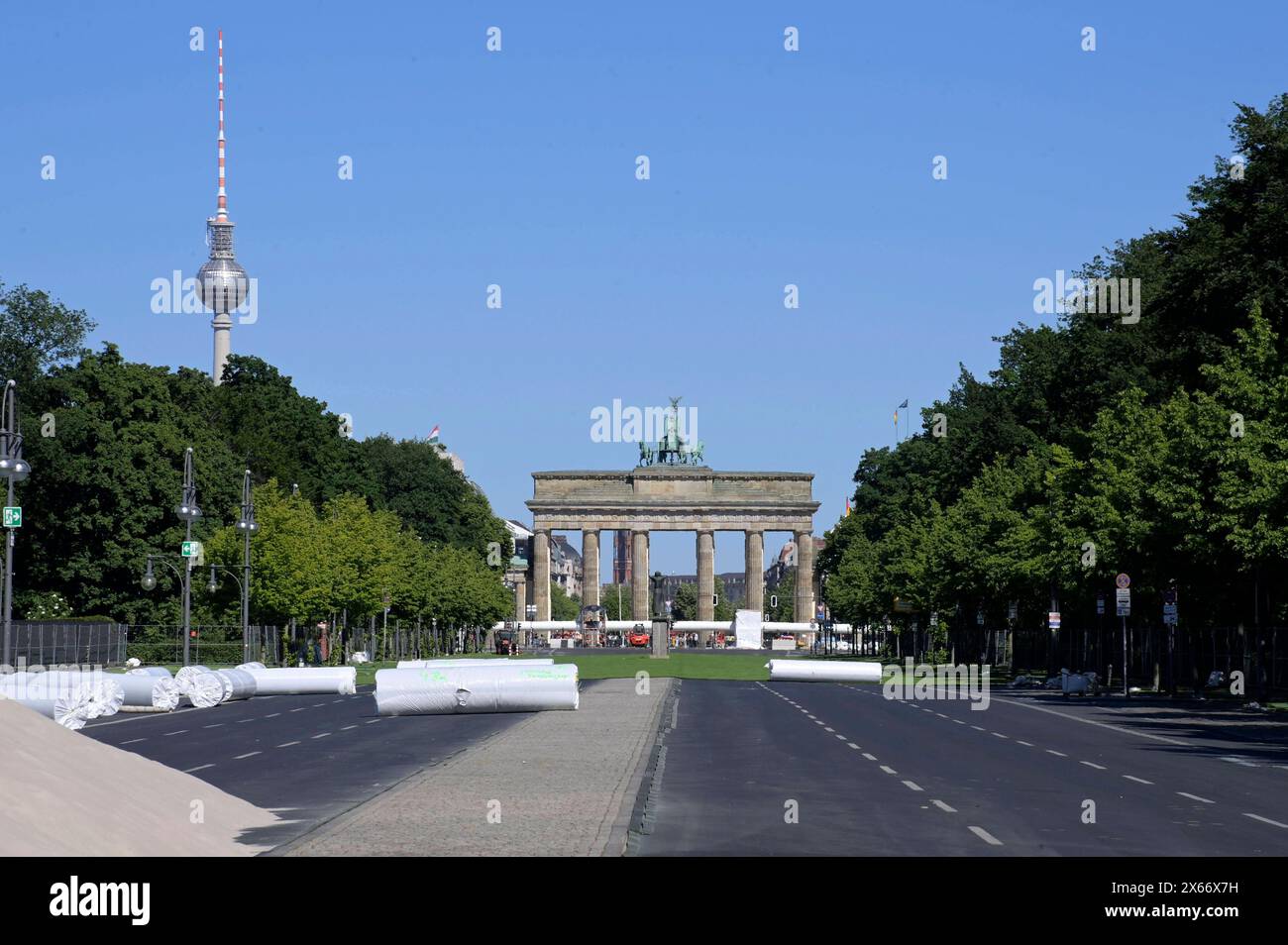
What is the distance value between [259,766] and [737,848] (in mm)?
14081

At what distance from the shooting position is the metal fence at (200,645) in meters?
87.0

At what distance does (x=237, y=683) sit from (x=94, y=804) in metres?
46.7

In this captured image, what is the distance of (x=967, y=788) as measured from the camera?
84.9ft

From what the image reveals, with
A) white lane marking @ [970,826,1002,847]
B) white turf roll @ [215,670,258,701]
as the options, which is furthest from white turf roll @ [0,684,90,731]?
white lane marking @ [970,826,1002,847]

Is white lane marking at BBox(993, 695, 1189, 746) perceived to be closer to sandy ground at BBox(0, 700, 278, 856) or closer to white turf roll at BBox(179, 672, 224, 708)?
white turf roll at BBox(179, 672, 224, 708)

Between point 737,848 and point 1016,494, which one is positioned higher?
point 1016,494

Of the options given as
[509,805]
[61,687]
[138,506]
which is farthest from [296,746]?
[138,506]

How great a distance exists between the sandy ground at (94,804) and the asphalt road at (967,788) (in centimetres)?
401

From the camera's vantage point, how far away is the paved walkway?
17.1 metres

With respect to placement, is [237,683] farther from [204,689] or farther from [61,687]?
[61,687]

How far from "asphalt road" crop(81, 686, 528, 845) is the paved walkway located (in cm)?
73
